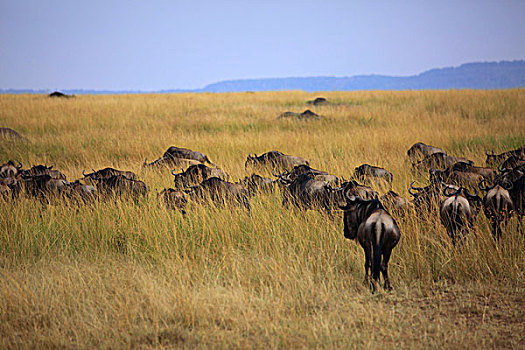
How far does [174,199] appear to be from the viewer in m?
5.77

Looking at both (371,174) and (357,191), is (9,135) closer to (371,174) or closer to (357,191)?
(371,174)

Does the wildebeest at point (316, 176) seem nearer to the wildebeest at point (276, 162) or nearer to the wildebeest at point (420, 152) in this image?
the wildebeest at point (276, 162)

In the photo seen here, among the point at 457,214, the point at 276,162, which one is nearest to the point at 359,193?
the point at 457,214

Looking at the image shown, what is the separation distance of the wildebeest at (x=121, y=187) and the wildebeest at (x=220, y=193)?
873 mm

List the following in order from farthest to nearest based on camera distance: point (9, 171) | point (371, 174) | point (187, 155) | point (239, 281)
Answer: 1. point (187, 155)
2. point (9, 171)
3. point (371, 174)
4. point (239, 281)

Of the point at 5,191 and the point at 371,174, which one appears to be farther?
the point at 371,174

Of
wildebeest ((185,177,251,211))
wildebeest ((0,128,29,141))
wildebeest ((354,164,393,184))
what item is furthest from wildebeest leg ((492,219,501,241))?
wildebeest ((0,128,29,141))

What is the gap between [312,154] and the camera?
995 cm

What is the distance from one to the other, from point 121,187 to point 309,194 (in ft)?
9.14

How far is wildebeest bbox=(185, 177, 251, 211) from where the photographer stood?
5.68 m

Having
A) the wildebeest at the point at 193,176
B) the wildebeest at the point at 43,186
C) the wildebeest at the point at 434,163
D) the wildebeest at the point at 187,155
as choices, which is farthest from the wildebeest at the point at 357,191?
the wildebeest at the point at 187,155

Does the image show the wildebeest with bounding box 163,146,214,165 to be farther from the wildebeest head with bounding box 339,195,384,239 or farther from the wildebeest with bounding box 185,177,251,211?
the wildebeest head with bounding box 339,195,384,239

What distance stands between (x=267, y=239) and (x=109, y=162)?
6.18 metres

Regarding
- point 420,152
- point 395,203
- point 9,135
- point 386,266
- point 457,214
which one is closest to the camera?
point 386,266
